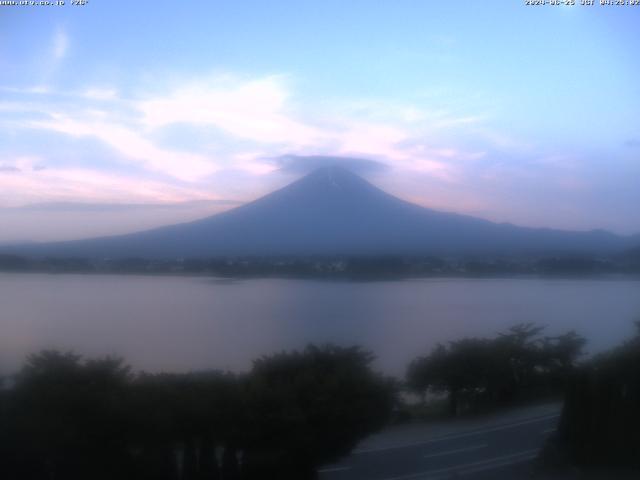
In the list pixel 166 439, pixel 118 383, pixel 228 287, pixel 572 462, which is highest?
pixel 228 287

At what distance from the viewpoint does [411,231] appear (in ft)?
30.7

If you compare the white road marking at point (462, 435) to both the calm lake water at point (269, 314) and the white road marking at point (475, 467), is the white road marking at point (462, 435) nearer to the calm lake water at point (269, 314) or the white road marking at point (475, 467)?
the white road marking at point (475, 467)

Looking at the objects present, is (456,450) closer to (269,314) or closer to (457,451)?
(457,451)

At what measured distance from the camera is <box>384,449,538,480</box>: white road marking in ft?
20.1

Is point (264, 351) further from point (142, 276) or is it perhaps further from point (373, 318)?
point (142, 276)

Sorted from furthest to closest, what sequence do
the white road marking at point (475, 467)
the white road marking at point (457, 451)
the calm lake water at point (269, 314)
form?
the calm lake water at point (269, 314)
the white road marking at point (457, 451)
the white road marking at point (475, 467)

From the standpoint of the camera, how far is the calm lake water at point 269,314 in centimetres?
712

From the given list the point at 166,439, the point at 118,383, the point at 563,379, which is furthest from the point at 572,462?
the point at 118,383

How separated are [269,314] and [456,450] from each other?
106 inches

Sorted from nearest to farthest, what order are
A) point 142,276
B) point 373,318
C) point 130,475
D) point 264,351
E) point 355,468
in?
1. point 130,475
2. point 355,468
3. point 264,351
4. point 373,318
5. point 142,276

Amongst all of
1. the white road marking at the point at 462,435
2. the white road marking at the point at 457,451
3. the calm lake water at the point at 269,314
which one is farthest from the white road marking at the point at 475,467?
the calm lake water at the point at 269,314

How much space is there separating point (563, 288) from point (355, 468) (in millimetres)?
4179

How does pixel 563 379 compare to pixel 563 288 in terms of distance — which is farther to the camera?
pixel 563 288

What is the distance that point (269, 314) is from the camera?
8.20 m
